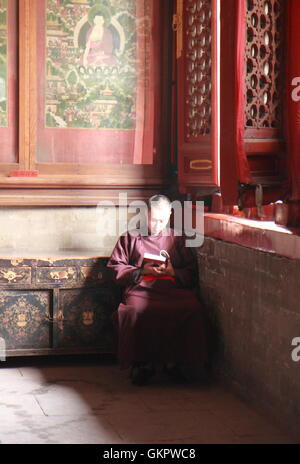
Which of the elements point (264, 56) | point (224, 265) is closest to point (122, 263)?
point (224, 265)

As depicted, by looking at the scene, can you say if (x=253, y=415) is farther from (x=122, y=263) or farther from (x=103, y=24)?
(x=103, y=24)

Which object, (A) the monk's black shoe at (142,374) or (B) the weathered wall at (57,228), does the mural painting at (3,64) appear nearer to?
(B) the weathered wall at (57,228)

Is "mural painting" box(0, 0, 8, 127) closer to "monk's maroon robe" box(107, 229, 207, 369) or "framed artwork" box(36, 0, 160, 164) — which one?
"framed artwork" box(36, 0, 160, 164)

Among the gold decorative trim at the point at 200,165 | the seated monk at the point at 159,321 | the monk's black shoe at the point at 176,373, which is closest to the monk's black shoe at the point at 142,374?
the seated monk at the point at 159,321

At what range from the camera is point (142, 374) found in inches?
177

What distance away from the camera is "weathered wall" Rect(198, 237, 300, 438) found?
3531mm

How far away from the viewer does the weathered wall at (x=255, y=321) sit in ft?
11.6

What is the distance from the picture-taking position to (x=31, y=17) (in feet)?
17.2

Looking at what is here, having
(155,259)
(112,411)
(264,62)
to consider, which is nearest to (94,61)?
(155,259)

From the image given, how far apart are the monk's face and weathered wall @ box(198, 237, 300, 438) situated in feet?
1.06

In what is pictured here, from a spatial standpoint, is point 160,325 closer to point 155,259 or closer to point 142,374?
point 142,374

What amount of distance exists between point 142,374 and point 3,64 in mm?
2435

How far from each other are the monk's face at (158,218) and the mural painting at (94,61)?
970mm

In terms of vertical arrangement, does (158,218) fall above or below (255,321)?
above
